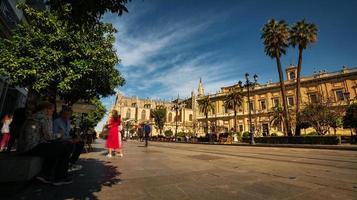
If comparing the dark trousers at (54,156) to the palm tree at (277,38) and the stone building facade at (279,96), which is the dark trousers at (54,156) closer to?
the palm tree at (277,38)

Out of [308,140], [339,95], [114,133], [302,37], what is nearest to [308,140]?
[308,140]

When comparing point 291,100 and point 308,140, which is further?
point 291,100

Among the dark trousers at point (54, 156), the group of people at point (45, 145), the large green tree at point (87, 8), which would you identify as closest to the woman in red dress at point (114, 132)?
the group of people at point (45, 145)

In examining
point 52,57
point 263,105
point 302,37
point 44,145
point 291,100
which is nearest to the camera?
point 44,145

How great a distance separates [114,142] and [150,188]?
5.79 metres

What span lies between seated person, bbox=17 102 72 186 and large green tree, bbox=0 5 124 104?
755cm

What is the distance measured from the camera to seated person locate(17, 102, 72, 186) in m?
3.43

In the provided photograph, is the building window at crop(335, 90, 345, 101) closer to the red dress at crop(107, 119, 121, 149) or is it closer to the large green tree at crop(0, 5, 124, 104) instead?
the large green tree at crop(0, 5, 124, 104)

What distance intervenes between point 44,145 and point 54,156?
0.26 metres

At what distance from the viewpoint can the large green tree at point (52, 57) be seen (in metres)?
10.5

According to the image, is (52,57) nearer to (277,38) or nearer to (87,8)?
(87,8)

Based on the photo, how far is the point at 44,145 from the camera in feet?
11.6

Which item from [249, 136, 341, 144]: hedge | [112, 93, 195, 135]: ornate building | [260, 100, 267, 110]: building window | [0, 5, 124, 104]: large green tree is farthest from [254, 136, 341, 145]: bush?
[112, 93, 195, 135]: ornate building

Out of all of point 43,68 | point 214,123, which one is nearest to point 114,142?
point 43,68
